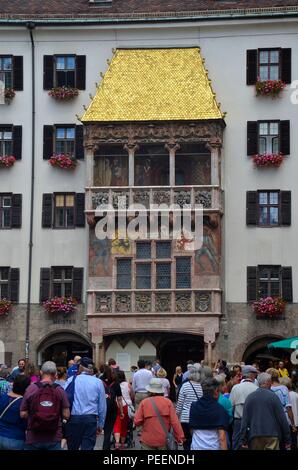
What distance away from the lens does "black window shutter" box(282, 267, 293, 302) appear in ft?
142

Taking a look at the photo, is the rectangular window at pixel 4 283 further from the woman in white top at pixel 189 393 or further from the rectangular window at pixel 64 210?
the woman in white top at pixel 189 393

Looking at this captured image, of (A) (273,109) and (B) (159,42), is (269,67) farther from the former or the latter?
(B) (159,42)

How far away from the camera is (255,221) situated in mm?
44062

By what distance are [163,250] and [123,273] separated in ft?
5.68

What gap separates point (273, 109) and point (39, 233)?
402 inches

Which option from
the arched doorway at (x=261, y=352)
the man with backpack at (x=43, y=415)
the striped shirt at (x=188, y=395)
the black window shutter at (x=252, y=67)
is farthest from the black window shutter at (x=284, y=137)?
the man with backpack at (x=43, y=415)

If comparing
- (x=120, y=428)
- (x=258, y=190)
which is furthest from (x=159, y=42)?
(x=120, y=428)

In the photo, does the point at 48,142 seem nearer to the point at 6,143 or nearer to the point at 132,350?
the point at 6,143

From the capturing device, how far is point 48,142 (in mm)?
45375

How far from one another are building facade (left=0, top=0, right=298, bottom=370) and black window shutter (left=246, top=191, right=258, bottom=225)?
1.5 inches

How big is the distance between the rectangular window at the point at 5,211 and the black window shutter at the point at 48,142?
7.28ft

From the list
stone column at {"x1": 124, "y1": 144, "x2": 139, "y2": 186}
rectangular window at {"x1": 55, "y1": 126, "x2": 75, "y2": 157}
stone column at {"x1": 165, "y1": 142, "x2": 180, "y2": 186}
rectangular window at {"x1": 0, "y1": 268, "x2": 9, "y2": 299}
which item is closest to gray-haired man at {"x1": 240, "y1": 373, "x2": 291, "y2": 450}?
stone column at {"x1": 165, "y1": 142, "x2": 180, "y2": 186}

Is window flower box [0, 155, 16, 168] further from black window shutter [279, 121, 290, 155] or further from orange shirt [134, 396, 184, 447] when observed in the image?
orange shirt [134, 396, 184, 447]
